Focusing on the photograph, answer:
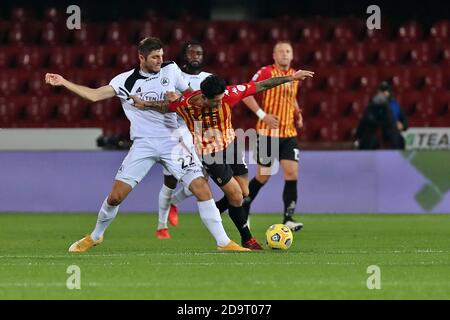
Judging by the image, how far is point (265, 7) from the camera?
2192cm

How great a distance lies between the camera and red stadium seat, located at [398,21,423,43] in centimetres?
2094

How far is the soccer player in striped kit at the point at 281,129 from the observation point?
1381 cm

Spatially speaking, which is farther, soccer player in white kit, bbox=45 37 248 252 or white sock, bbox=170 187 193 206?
white sock, bbox=170 187 193 206

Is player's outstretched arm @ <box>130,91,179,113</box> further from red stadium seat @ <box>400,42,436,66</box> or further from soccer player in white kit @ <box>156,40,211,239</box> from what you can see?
red stadium seat @ <box>400,42,436,66</box>

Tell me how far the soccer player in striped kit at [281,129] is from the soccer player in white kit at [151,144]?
8.85 ft

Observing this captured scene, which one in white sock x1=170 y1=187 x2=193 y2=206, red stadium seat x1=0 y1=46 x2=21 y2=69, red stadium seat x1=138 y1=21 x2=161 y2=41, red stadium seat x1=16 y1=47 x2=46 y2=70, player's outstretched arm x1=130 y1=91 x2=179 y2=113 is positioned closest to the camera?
player's outstretched arm x1=130 y1=91 x2=179 y2=113

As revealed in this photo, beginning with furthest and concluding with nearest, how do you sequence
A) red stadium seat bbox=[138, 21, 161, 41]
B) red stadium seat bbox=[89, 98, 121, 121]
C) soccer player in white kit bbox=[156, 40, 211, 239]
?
red stadium seat bbox=[138, 21, 161, 41] → red stadium seat bbox=[89, 98, 121, 121] → soccer player in white kit bbox=[156, 40, 211, 239]

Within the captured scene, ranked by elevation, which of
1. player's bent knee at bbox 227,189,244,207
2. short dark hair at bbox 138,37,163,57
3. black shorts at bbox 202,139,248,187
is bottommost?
player's bent knee at bbox 227,189,244,207

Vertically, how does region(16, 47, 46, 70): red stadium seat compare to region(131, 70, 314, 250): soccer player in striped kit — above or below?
above

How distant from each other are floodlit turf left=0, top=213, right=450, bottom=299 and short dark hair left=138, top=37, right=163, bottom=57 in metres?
1.74

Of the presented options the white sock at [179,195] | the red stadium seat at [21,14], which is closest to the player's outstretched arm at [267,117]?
the white sock at [179,195]

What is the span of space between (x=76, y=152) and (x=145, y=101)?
6742mm

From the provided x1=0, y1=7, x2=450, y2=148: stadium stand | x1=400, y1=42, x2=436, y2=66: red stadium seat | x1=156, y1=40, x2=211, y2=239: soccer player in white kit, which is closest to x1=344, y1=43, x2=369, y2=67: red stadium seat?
x1=0, y1=7, x2=450, y2=148: stadium stand

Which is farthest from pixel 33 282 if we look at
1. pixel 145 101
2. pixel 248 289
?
pixel 145 101
